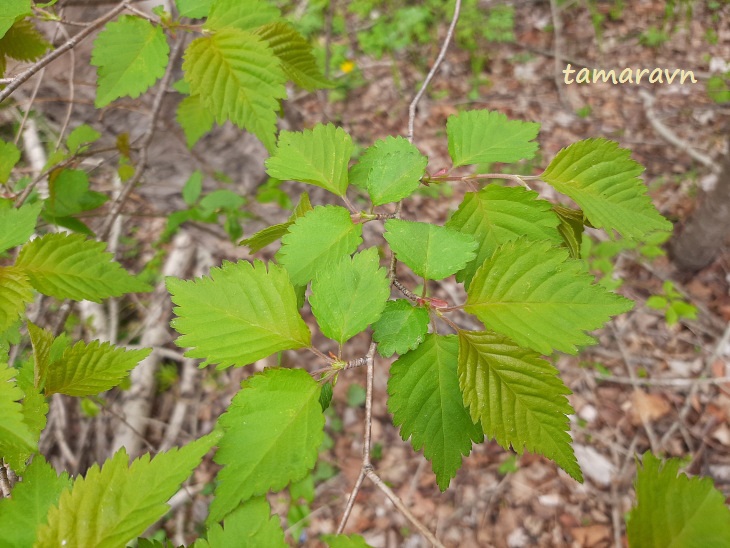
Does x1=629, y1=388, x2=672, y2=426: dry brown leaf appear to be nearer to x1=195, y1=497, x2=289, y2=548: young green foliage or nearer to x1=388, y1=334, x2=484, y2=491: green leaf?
x1=388, y1=334, x2=484, y2=491: green leaf

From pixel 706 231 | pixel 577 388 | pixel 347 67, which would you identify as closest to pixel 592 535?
pixel 577 388

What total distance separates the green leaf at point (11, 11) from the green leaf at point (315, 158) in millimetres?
649

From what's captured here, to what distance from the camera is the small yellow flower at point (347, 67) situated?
3967 millimetres

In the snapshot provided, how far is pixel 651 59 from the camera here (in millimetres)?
3715

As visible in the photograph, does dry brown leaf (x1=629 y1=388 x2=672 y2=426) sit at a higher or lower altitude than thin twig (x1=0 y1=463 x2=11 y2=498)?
lower

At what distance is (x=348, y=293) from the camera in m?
0.86

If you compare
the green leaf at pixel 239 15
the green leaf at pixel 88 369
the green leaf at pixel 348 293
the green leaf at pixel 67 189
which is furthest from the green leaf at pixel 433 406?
the green leaf at pixel 67 189

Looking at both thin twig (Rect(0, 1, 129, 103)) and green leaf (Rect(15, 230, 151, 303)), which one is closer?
thin twig (Rect(0, 1, 129, 103))

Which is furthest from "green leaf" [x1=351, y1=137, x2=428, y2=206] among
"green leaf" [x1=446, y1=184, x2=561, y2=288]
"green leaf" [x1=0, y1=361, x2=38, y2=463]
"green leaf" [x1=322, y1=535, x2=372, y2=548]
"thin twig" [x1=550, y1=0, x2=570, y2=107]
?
"thin twig" [x1=550, y1=0, x2=570, y2=107]

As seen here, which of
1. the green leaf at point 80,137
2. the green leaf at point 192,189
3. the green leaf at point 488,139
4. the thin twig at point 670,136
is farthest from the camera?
the thin twig at point 670,136

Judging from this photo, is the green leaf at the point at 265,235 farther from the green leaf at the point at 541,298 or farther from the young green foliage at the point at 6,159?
the young green foliage at the point at 6,159

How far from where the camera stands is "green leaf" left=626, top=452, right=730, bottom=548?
640 mm

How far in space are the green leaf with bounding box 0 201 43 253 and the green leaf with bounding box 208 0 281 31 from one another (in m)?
0.61

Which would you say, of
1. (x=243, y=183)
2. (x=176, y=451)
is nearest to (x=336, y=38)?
(x=243, y=183)
